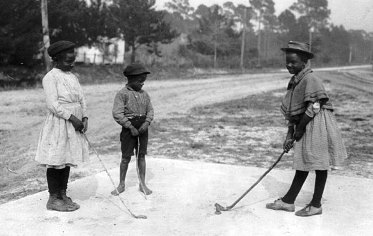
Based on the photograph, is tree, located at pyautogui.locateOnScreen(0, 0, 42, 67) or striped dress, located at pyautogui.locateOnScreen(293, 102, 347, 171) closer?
striped dress, located at pyautogui.locateOnScreen(293, 102, 347, 171)

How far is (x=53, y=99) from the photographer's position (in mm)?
4082

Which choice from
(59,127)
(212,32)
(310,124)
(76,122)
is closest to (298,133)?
(310,124)

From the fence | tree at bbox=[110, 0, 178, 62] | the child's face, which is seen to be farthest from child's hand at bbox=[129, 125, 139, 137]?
the fence

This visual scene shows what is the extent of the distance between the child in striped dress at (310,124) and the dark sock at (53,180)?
2.25 meters

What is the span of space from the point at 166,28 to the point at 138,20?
2.44 metres

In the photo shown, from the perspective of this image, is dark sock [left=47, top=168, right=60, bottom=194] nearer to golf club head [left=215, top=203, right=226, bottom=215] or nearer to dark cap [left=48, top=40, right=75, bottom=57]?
dark cap [left=48, top=40, right=75, bottom=57]

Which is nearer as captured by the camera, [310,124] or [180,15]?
[310,124]

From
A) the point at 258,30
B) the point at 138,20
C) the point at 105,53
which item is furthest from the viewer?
the point at 258,30

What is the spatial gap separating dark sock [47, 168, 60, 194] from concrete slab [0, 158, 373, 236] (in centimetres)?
20

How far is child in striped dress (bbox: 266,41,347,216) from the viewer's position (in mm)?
4082

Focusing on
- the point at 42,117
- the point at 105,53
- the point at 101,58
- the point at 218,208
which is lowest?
the point at 42,117

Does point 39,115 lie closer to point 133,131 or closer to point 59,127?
point 133,131

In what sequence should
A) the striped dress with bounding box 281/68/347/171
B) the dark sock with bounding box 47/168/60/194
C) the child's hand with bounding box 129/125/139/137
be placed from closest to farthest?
the striped dress with bounding box 281/68/347/171 → the dark sock with bounding box 47/168/60/194 → the child's hand with bounding box 129/125/139/137

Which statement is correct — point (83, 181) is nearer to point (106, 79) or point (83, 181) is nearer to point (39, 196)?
point (39, 196)
